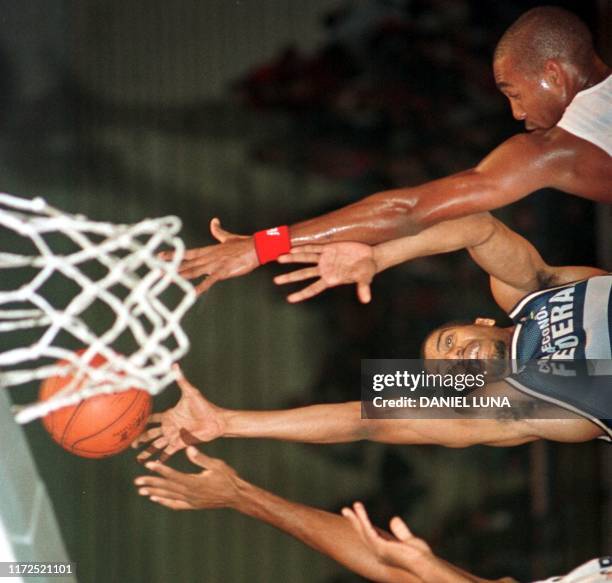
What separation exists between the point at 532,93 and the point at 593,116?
180 mm

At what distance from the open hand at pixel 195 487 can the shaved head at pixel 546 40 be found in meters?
1.43

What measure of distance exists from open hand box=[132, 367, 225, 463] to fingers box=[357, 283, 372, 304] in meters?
0.51

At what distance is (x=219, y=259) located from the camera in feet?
7.87

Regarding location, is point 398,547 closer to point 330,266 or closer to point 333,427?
point 333,427

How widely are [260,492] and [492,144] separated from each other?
119cm

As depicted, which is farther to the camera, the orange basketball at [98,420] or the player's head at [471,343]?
the player's head at [471,343]

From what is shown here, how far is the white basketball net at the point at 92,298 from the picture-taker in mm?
2311

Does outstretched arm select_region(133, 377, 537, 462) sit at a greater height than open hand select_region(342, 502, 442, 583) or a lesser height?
greater

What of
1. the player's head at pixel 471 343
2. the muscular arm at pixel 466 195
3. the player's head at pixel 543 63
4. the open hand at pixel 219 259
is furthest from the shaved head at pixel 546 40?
the open hand at pixel 219 259

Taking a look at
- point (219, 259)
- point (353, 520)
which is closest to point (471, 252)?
point (219, 259)

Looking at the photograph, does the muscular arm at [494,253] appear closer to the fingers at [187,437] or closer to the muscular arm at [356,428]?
the muscular arm at [356,428]

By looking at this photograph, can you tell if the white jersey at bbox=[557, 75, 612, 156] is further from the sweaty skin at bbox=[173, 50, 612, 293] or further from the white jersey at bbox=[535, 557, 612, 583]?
the white jersey at bbox=[535, 557, 612, 583]

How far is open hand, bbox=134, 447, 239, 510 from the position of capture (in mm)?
2363

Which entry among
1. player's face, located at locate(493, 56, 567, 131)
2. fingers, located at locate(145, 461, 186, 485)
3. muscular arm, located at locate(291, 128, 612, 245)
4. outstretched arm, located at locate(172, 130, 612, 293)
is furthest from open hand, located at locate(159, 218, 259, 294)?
player's face, located at locate(493, 56, 567, 131)
